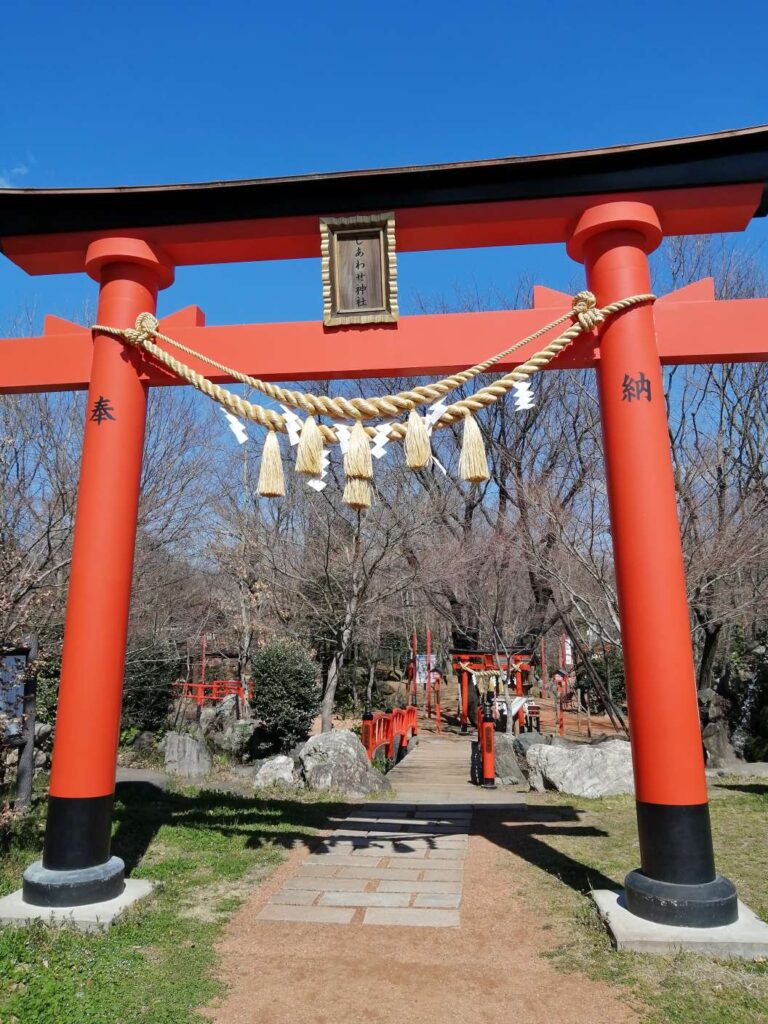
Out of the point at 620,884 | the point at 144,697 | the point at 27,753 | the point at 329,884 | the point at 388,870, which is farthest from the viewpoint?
the point at 144,697

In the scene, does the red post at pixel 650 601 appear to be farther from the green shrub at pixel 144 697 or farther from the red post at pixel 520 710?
the red post at pixel 520 710

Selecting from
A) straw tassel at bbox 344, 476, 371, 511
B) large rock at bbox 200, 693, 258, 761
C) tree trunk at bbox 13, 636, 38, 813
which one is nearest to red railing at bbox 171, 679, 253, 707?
large rock at bbox 200, 693, 258, 761

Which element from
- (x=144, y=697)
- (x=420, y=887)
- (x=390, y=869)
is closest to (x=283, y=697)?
(x=144, y=697)

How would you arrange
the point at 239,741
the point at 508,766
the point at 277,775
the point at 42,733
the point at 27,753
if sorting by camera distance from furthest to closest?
the point at 239,741 < the point at 42,733 < the point at 508,766 < the point at 277,775 < the point at 27,753

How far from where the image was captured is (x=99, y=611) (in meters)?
4.39

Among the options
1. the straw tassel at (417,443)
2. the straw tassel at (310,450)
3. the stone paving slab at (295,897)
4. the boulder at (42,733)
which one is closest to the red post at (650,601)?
the straw tassel at (417,443)

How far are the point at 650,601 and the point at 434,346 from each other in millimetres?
2175

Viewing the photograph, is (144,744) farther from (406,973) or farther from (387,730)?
(406,973)

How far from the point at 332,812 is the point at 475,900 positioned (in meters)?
2.90

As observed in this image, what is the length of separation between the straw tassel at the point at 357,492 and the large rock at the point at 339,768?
5221 mm

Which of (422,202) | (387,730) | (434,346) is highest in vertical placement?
(422,202)

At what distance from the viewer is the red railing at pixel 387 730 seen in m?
10.9

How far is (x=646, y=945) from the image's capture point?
3580 mm

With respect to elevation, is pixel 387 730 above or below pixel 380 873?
above
